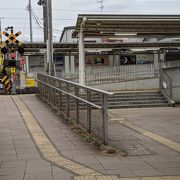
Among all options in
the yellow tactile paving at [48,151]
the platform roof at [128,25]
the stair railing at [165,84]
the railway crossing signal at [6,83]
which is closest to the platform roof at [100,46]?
the railway crossing signal at [6,83]

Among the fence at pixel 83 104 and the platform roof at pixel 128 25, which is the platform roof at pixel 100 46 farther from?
the fence at pixel 83 104

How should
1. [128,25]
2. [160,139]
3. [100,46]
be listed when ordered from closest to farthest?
[160,139]
[128,25]
[100,46]

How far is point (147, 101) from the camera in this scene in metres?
22.5

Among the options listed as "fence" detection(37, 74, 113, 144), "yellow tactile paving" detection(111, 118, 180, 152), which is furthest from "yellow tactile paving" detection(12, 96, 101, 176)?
"yellow tactile paving" detection(111, 118, 180, 152)

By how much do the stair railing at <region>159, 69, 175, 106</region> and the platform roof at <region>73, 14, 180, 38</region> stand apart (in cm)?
234

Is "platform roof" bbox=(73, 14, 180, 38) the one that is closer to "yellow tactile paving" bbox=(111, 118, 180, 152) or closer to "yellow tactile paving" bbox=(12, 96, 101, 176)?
"yellow tactile paving" bbox=(111, 118, 180, 152)

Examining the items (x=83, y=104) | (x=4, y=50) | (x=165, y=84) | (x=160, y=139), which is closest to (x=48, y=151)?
(x=83, y=104)

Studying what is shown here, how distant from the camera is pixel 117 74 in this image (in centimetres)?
2733

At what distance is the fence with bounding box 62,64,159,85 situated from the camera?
86.9 feet

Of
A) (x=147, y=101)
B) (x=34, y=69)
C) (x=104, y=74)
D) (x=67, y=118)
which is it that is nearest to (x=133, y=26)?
(x=147, y=101)

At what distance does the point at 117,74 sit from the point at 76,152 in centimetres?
1939

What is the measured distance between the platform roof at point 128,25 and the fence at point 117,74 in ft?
→ 10.2

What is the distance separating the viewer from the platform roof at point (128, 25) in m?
20.2

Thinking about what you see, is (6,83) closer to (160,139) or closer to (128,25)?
(128,25)
